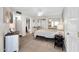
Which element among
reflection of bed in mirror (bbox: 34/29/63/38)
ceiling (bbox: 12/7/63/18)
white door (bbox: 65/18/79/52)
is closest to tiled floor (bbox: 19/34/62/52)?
reflection of bed in mirror (bbox: 34/29/63/38)

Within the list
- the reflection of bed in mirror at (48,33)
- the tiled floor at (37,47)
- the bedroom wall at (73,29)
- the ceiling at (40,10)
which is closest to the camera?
the bedroom wall at (73,29)

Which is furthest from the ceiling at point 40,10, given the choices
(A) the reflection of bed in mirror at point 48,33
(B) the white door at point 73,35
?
(B) the white door at point 73,35

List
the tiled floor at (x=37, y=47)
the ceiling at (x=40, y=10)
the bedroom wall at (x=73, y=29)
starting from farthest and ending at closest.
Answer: the ceiling at (x=40, y=10) → the tiled floor at (x=37, y=47) → the bedroom wall at (x=73, y=29)

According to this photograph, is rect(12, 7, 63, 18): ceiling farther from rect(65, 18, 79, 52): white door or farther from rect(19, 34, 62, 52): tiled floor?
rect(65, 18, 79, 52): white door

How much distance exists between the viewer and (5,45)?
3684 mm

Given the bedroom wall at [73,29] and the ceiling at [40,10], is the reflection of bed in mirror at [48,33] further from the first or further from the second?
the bedroom wall at [73,29]

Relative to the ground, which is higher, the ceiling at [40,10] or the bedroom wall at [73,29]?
the ceiling at [40,10]

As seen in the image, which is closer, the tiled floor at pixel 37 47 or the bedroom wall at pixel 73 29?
the bedroom wall at pixel 73 29

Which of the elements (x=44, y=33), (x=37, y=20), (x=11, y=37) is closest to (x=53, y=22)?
(x=37, y=20)

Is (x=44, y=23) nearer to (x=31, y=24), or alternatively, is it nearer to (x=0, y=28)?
(x=31, y=24)

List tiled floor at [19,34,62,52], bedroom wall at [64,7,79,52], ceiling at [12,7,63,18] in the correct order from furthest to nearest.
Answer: ceiling at [12,7,63,18] < tiled floor at [19,34,62,52] < bedroom wall at [64,7,79,52]

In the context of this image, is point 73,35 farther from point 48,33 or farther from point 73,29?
point 48,33


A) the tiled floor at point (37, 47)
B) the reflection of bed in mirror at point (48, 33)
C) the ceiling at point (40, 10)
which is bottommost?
the tiled floor at point (37, 47)
